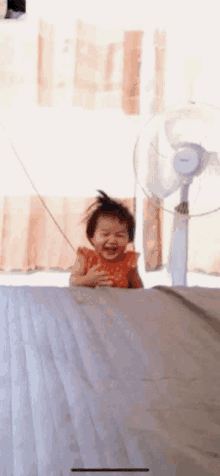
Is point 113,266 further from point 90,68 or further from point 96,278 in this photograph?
point 90,68

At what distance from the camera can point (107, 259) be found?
1.78 metres

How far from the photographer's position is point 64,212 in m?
2.52

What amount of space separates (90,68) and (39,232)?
40.8 inches

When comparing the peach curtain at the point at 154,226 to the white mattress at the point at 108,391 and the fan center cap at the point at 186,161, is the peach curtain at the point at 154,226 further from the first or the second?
the white mattress at the point at 108,391

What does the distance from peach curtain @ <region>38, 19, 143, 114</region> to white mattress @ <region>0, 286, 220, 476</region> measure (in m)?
1.84

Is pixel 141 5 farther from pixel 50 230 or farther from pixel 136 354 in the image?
pixel 136 354

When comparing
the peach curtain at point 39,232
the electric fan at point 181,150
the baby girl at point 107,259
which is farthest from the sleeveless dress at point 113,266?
the peach curtain at point 39,232

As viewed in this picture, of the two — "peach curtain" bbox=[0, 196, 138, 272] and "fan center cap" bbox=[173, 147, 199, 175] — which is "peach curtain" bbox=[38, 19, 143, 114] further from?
"fan center cap" bbox=[173, 147, 199, 175]

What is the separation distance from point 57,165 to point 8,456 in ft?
7.23

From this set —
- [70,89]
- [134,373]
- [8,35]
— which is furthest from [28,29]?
[134,373]

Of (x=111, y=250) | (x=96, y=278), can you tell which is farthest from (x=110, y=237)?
(x=96, y=278)

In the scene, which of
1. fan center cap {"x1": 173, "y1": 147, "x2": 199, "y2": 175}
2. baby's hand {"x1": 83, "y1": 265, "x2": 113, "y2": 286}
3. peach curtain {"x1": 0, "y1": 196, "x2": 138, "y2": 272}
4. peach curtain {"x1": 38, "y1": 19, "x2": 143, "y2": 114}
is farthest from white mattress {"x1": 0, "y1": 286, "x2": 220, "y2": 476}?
peach curtain {"x1": 38, "y1": 19, "x2": 143, "y2": 114}

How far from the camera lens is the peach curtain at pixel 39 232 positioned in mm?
2482

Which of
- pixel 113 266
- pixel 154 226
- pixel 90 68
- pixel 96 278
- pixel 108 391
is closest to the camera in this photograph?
pixel 108 391
